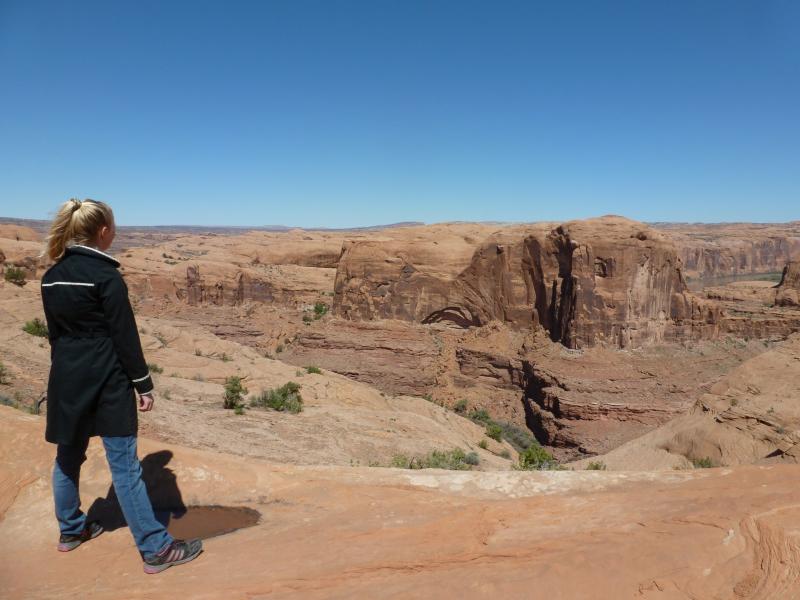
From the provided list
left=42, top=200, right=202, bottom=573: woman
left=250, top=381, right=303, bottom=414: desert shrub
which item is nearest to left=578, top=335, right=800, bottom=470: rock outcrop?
left=250, top=381, right=303, bottom=414: desert shrub

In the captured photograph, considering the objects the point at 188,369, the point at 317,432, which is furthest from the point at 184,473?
the point at 188,369

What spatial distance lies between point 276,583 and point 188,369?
53.2ft

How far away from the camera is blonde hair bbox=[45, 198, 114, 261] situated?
3434 millimetres

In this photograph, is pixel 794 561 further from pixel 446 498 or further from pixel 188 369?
pixel 188 369

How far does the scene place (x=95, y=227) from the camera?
3.50m

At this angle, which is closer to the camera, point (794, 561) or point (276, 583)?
point (794, 561)

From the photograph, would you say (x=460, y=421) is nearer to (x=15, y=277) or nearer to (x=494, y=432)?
(x=494, y=432)

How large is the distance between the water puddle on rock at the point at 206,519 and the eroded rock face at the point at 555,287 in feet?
64.2

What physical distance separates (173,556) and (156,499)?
4.33ft

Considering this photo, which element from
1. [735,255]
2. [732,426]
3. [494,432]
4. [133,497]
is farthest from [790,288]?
[735,255]

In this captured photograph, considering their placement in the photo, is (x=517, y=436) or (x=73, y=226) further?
(x=517, y=436)

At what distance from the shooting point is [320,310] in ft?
105

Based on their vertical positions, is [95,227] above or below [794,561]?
above

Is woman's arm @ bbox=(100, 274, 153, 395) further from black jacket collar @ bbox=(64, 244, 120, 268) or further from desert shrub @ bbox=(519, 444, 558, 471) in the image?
desert shrub @ bbox=(519, 444, 558, 471)
